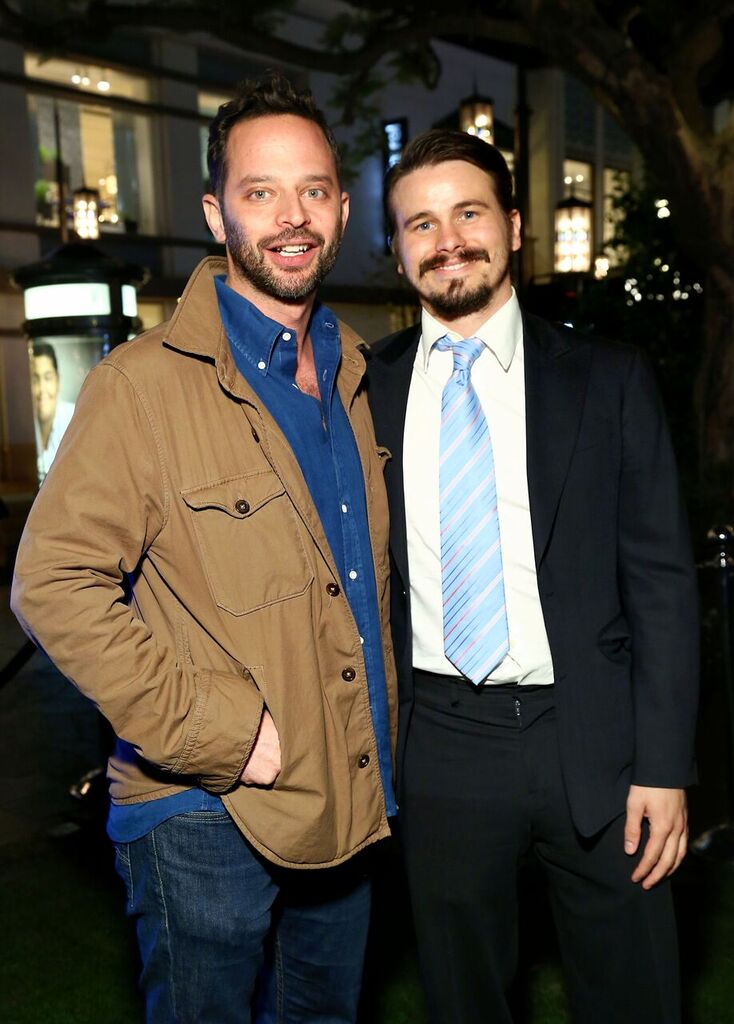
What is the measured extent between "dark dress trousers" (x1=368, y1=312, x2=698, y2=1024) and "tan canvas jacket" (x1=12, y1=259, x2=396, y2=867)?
1.00ft

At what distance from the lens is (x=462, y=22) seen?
7902 mm

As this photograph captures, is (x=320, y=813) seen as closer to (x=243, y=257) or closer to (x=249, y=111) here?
(x=243, y=257)

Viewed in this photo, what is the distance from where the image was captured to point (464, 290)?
245cm

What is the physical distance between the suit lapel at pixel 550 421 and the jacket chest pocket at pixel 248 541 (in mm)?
562

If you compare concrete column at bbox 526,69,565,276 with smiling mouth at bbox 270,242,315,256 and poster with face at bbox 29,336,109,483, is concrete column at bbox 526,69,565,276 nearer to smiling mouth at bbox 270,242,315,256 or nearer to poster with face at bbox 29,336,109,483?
poster with face at bbox 29,336,109,483

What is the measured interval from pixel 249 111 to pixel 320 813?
1559 millimetres

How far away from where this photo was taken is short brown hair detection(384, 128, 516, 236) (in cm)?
247

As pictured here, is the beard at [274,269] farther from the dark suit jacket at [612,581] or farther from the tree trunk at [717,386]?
the tree trunk at [717,386]

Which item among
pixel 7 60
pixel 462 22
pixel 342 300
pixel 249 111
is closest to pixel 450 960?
pixel 249 111

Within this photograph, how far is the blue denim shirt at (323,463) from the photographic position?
2.28 m

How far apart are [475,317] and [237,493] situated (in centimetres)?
79

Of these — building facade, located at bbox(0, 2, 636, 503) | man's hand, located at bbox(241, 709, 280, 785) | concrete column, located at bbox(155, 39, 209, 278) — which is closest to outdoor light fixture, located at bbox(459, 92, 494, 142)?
building facade, located at bbox(0, 2, 636, 503)

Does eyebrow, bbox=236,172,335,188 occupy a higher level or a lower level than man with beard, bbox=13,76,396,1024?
higher

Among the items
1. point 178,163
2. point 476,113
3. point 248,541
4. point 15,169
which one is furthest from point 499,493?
point 178,163
